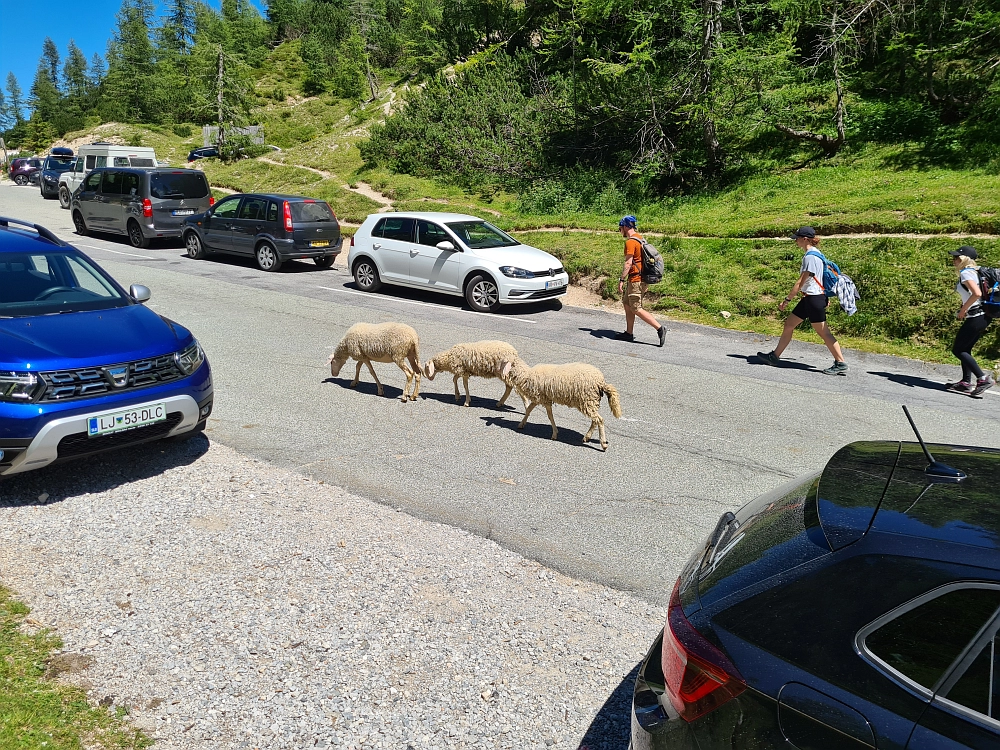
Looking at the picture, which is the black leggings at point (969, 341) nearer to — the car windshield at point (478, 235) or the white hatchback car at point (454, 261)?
the white hatchback car at point (454, 261)

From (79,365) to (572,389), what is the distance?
13.9 feet

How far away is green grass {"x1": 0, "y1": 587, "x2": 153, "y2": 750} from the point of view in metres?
3.09

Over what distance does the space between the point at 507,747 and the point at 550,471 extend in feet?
11.4

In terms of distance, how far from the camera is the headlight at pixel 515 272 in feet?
45.5

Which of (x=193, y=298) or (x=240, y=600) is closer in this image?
(x=240, y=600)

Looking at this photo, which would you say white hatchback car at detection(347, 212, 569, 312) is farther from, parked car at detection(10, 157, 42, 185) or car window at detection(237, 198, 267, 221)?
parked car at detection(10, 157, 42, 185)

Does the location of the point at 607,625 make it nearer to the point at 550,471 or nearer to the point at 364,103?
the point at 550,471

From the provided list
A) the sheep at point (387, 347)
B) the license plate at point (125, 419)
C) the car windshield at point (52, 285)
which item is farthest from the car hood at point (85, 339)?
the sheep at point (387, 347)

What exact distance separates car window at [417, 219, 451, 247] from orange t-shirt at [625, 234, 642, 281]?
4559mm

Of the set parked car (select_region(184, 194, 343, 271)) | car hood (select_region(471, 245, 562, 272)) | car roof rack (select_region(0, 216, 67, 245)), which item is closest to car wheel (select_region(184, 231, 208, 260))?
parked car (select_region(184, 194, 343, 271))

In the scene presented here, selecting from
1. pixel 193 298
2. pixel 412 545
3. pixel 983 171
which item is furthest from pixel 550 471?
pixel 983 171

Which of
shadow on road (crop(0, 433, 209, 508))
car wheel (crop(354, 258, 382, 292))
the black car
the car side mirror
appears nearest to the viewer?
the black car

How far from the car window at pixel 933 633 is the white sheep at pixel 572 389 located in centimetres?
495

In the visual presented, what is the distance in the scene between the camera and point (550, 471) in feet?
21.6
